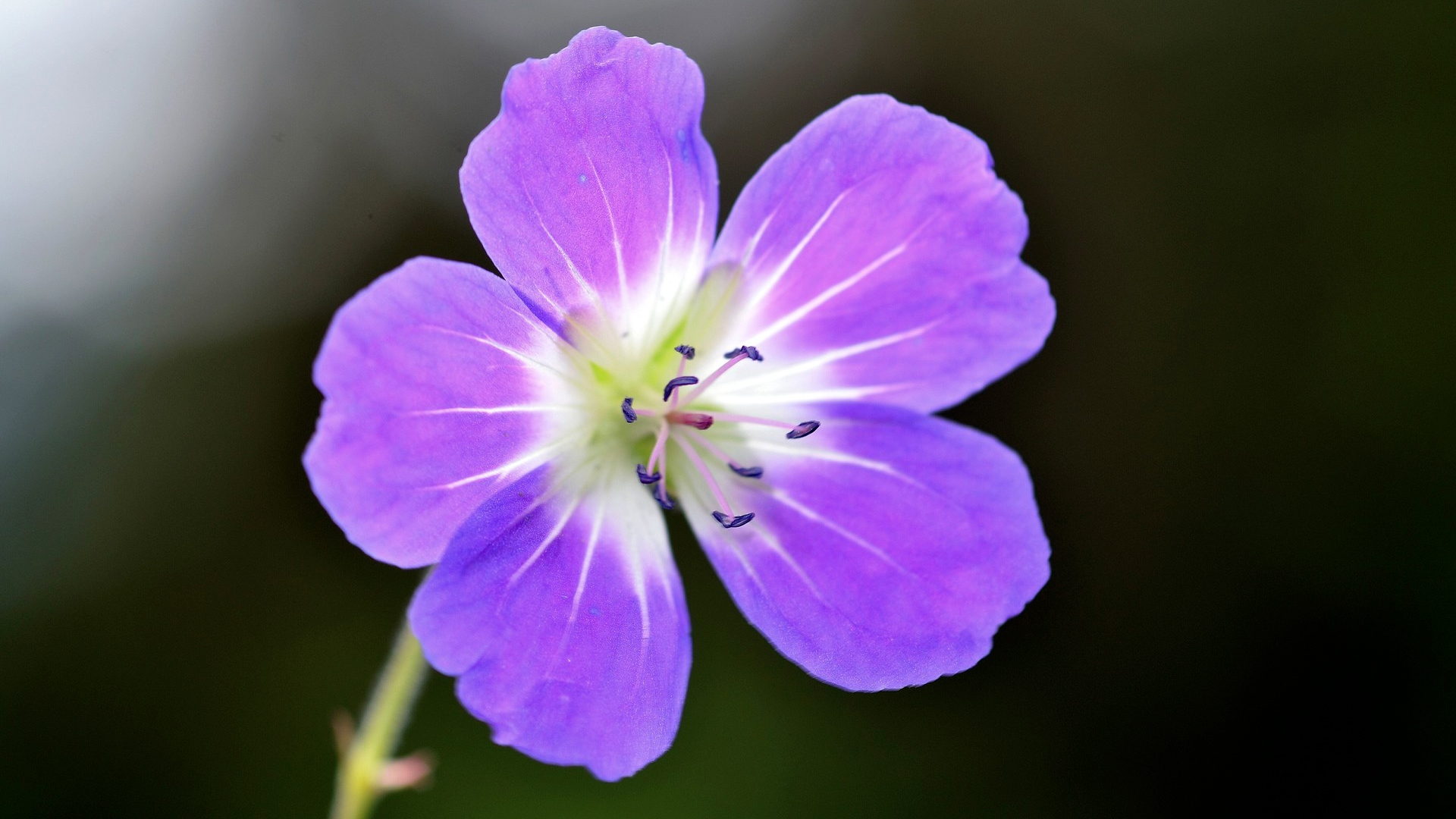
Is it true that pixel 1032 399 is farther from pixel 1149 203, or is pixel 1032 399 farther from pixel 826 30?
pixel 826 30

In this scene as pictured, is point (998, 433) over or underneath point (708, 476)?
underneath

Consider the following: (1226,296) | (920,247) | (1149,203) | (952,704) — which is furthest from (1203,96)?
(920,247)

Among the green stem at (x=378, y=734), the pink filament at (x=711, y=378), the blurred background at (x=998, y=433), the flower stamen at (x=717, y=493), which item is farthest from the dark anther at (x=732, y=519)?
the blurred background at (x=998, y=433)

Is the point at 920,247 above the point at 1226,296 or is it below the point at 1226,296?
above

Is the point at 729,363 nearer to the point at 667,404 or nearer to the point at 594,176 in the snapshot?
the point at 667,404

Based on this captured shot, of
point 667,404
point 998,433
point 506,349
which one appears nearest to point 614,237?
point 506,349

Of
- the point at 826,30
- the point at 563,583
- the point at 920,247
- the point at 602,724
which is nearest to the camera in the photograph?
the point at 602,724

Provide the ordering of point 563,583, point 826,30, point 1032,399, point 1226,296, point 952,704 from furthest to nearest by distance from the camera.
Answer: point 826,30, point 1226,296, point 1032,399, point 952,704, point 563,583
